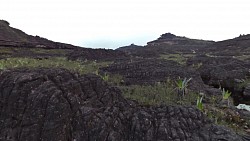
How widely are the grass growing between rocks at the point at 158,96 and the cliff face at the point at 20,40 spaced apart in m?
44.9

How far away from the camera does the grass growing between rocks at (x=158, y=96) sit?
69.9 ft

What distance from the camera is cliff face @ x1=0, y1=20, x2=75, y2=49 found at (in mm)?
65731

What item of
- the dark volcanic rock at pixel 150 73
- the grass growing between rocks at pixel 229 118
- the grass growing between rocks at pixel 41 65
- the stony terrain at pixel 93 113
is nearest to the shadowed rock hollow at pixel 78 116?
the stony terrain at pixel 93 113

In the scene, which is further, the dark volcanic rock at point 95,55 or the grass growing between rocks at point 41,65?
the dark volcanic rock at point 95,55

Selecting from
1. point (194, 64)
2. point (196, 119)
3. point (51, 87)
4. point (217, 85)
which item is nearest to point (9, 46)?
point (194, 64)

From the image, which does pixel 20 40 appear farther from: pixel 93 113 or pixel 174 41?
pixel 93 113

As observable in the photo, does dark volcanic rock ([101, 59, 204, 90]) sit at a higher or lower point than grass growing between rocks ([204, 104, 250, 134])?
higher

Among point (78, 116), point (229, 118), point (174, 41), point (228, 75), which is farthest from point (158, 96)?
point (174, 41)

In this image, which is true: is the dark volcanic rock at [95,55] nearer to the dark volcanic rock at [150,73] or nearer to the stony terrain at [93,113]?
the dark volcanic rock at [150,73]

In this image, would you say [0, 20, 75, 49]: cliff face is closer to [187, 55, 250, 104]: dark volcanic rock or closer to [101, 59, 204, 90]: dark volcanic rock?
[101, 59, 204, 90]: dark volcanic rock

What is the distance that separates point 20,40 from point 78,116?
63814mm

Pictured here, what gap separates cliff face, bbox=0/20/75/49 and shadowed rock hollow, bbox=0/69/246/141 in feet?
154

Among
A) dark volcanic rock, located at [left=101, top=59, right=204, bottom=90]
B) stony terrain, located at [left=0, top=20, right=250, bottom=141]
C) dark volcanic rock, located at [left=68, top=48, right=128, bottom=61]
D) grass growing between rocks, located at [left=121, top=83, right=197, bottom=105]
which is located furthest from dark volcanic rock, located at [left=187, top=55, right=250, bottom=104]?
stony terrain, located at [left=0, top=20, right=250, bottom=141]

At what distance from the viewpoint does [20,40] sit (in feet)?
250
